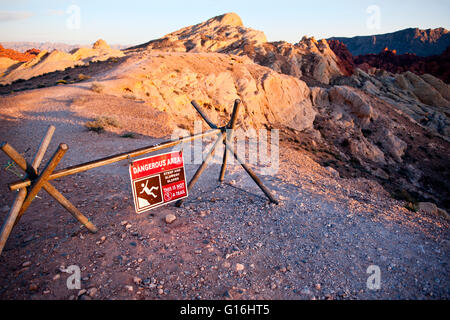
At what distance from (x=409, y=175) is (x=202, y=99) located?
16.5m

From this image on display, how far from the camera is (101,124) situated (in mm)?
9820

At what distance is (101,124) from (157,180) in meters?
7.42

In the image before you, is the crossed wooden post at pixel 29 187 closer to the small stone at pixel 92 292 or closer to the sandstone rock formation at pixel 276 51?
the small stone at pixel 92 292

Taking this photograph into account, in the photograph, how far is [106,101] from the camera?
1281 cm

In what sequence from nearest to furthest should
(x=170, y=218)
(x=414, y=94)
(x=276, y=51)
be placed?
(x=170, y=218) < (x=276, y=51) < (x=414, y=94)

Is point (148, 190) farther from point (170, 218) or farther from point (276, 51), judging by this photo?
point (276, 51)

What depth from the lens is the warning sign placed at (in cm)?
350

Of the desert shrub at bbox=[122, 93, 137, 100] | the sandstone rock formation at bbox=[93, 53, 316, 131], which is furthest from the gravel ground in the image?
the desert shrub at bbox=[122, 93, 137, 100]

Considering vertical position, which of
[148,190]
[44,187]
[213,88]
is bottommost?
[148,190]

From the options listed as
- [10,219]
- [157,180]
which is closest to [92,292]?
[10,219]

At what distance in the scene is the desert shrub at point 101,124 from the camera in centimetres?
968

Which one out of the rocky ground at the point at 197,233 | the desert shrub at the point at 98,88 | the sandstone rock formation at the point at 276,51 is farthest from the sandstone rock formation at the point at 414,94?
the desert shrub at the point at 98,88
